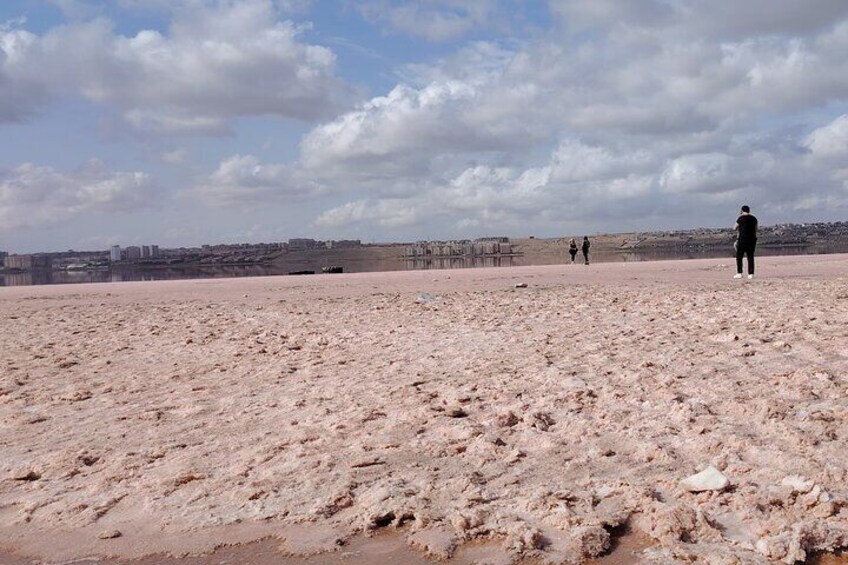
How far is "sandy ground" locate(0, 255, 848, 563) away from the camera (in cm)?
373

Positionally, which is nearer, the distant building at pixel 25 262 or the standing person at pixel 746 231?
the standing person at pixel 746 231

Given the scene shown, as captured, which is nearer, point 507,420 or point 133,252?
point 507,420

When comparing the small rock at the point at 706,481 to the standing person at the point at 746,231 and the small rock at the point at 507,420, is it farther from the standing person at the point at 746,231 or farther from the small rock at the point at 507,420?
the standing person at the point at 746,231

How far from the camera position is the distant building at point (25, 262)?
114 meters

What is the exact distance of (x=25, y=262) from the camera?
12006 centimetres

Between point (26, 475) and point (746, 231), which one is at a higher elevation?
point (746, 231)

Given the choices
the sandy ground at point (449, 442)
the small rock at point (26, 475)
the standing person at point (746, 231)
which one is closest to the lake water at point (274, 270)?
the standing person at point (746, 231)

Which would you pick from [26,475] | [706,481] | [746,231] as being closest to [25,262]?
[746,231]

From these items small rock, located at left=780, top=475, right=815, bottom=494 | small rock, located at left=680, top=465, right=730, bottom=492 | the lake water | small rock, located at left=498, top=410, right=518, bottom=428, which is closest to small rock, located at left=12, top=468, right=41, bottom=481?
small rock, located at left=498, top=410, right=518, bottom=428

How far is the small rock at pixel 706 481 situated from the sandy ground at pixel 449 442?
0.04 m

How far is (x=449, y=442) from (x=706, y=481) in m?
1.73

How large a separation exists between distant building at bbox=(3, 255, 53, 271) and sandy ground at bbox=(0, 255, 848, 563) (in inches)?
4597

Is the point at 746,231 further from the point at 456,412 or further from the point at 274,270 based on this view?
the point at 274,270

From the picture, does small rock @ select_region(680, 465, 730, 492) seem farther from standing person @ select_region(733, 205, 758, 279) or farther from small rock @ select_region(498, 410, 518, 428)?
standing person @ select_region(733, 205, 758, 279)
